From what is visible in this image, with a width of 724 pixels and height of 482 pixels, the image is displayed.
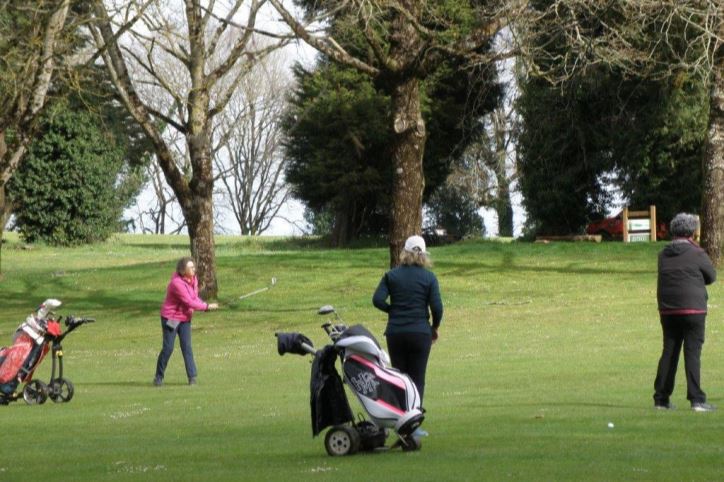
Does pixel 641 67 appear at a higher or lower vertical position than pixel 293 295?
higher

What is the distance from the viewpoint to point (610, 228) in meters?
53.9

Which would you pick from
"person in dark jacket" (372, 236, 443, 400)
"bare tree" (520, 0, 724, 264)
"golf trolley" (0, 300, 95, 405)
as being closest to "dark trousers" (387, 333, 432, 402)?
"person in dark jacket" (372, 236, 443, 400)

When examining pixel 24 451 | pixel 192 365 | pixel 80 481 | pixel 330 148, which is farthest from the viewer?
pixel 330 148

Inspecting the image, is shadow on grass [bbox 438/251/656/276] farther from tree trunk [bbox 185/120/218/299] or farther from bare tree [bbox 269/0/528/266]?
bare tree [bbox 269/0/528/266]

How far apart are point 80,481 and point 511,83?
52799 millimetres

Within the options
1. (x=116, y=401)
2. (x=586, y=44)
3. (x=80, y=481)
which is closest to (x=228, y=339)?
(x=586, y=44)

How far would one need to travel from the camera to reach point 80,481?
1053 centimetres

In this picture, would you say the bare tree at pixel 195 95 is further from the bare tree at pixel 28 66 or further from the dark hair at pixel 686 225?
the dark hair at pixel 686 225

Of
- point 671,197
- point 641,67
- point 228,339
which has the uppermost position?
point 641,67

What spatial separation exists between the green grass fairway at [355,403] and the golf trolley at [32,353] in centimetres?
30

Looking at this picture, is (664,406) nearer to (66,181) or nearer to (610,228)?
(610,228)

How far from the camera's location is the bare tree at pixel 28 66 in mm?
26297

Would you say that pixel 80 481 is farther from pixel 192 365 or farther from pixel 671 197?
pixel 671 197

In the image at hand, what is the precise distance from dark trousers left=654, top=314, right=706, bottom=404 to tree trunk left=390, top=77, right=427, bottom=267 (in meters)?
17.0
